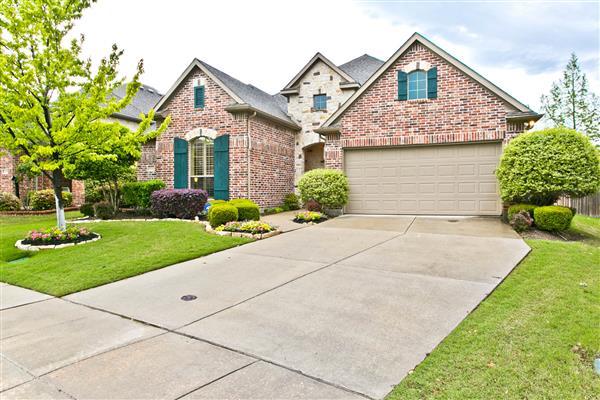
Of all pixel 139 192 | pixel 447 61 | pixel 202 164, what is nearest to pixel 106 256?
pixel 139 192

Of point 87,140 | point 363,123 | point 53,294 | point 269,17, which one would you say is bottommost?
point 53,294

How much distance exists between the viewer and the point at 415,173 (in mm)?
12312

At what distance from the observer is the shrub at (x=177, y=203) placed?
40.4 ft

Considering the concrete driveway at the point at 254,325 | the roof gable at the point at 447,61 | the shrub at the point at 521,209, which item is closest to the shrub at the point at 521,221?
the shrub at the point at 521,209

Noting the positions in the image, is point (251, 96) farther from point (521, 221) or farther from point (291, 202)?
point (521, 221)

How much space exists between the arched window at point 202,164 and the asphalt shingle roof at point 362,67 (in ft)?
25.1

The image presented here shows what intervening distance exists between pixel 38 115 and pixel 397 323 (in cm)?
870

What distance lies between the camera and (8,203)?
16219 millimetres

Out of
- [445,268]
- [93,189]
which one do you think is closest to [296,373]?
[445,268]

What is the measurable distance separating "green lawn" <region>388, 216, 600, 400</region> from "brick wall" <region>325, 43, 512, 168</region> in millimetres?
7549

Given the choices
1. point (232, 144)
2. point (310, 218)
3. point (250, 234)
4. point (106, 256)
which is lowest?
point (106, 256)

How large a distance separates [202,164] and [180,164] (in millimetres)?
896

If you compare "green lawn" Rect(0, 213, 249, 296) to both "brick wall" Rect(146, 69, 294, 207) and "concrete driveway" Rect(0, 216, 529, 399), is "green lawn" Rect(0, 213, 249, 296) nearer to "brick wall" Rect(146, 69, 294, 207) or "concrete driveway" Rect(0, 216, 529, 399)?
"concrete driveway" Rect(0, 216, 529, 399)

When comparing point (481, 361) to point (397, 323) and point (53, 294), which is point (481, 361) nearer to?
point (397, 323)
